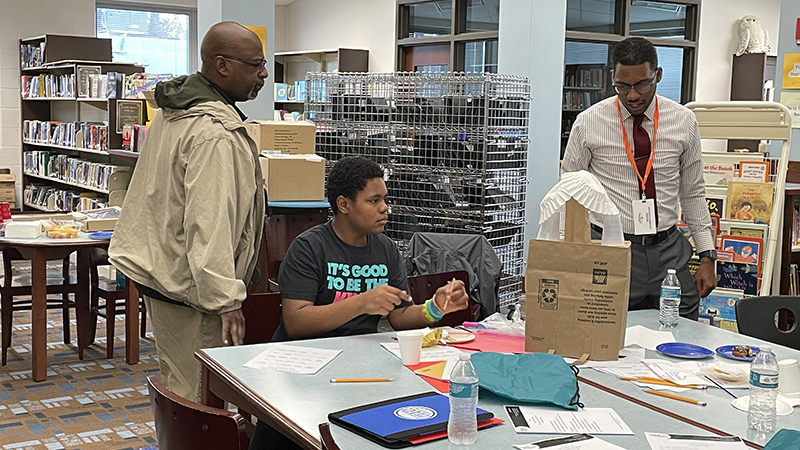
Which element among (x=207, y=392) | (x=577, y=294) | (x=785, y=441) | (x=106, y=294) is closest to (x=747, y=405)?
(x=577, y=294)

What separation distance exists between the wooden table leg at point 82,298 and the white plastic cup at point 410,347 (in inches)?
131

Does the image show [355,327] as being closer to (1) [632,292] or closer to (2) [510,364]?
(2) [510,364]

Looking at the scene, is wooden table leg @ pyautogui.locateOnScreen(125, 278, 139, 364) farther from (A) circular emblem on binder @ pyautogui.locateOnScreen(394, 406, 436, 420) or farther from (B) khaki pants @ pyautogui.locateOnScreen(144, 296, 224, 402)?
(A) circular emblem on binder @ pyautogui.locateOnScreen(394, 406, 436, 420)

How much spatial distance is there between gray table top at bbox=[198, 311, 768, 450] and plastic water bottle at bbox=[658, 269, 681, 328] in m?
0.65

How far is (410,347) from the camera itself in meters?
2.20

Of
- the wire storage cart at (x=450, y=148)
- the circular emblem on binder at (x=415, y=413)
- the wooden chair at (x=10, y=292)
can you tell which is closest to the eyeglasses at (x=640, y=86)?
the wire storage cart at (x=450, y=148)

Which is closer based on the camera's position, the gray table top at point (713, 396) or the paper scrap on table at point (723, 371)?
the gray table top at point (713, 396)

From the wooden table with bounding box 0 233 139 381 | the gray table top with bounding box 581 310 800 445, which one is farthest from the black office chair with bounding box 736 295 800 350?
the wooden table with bounding box 0 233 139 381

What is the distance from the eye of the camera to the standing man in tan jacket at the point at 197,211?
2.47m

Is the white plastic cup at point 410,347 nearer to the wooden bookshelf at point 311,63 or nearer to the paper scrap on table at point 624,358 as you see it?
the paper scrap on table at point 624,358

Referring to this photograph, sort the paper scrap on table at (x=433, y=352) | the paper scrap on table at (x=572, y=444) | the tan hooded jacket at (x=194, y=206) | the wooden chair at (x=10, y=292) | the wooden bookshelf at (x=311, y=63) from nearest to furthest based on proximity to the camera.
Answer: the paper scrap on table at (x=572, y=444)
the paper scrap on table at (x=433, y=352)
the tan hooded jacket at (x=194, y=206)
the wooden chair at (x=10, y=292)
the wooden bookshelf at (x=311, y=63)

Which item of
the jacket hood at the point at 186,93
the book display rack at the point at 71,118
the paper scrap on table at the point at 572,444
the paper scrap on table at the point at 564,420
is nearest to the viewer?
the paper scrap on table at the point at 572,444

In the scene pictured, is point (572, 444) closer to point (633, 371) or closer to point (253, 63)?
point (633, 371)

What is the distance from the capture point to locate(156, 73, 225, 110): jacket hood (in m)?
2.59
